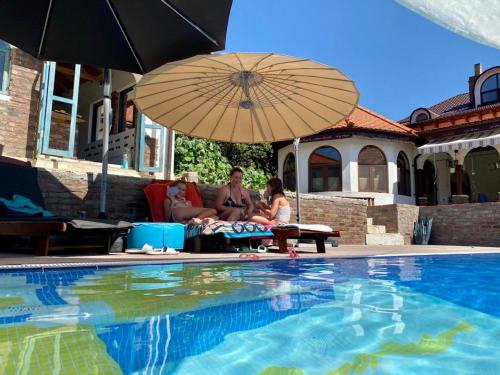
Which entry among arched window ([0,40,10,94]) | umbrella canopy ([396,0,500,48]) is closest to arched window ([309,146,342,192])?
arched window ([0,40,10,94])

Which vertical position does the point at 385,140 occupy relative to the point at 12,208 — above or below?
above

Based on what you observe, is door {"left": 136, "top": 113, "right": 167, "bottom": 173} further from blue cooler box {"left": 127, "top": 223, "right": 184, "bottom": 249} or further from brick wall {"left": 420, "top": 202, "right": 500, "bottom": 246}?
brick wall {"left": 420, "top": 202, "right": 500, "bottom": 246}

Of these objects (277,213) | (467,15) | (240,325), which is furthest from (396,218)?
(240,325)

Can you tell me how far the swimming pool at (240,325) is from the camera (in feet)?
5.32

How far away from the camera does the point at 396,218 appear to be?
14164 millimetres

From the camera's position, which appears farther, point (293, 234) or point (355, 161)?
point (355, 161)

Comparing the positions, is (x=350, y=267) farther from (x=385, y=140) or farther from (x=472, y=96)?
(x=472, y=96)

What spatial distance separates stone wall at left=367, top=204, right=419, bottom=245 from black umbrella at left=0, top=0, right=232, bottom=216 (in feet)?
35.1

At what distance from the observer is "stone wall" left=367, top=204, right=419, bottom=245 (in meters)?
14.2

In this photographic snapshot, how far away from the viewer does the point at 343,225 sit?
11.3m

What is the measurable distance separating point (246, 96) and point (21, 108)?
222 inches

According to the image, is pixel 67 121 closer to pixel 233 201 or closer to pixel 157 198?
pixel 157 198

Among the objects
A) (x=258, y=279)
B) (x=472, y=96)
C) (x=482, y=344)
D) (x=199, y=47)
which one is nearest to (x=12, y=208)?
(x=199, y=47)

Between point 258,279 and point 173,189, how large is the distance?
12.8ft
